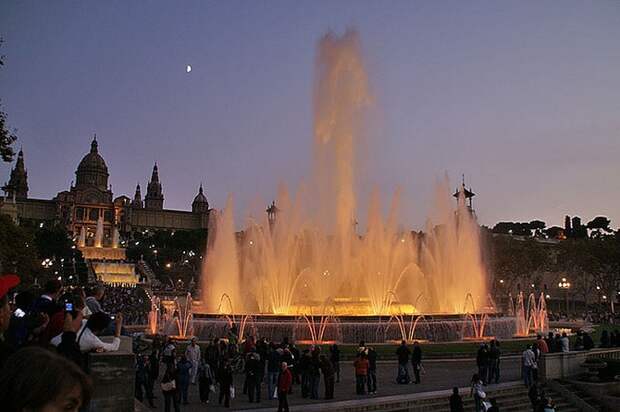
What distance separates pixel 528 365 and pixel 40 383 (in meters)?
22.2

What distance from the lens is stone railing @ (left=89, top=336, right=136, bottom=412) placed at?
1056cm

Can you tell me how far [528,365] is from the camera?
22125mm

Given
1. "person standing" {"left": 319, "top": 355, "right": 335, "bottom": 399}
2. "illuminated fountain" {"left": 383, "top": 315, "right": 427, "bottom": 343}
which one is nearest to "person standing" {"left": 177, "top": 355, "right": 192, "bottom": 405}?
"person standing" {"left": 319, "top": 355, "right": 335, "bottom": 399}

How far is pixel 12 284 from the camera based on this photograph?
4055mm

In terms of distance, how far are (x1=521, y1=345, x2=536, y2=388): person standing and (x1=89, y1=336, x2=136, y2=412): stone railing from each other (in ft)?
51.4

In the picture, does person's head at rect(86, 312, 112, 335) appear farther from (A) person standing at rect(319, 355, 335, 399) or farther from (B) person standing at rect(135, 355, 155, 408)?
(A) person standing at rect(319, 355, 335, 399)

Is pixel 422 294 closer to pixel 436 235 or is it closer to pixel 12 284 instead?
pixel 436 235

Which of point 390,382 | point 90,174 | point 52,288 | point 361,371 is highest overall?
point 90,174

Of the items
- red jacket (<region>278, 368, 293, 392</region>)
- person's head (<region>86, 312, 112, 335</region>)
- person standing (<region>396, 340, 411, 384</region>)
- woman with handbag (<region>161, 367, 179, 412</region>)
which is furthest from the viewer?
person standing (<region>396, 340, 411, 384</region>)

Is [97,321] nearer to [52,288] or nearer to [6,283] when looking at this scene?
[52,288]

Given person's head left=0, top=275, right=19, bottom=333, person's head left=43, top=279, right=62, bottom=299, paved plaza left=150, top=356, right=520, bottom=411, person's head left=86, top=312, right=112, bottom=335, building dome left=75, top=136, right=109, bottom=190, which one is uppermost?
building dome left=75, top=136, right=109, bottom=190

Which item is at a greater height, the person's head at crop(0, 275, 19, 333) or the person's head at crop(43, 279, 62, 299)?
the person's head at crop(43, 279, 62, 299)

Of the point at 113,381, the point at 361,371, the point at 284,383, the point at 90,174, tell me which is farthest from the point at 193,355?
the point at 90,174

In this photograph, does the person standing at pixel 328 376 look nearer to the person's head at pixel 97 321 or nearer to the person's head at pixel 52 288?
the person's head at pixel 52 288
